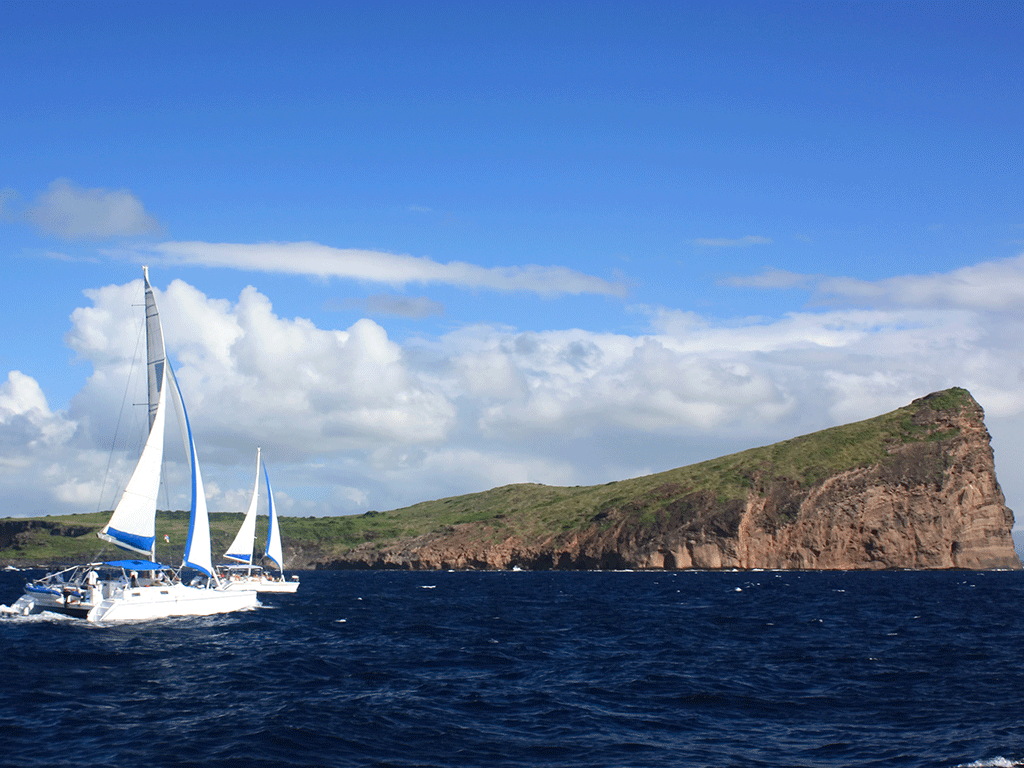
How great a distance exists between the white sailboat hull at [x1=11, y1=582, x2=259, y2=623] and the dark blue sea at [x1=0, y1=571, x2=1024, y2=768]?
52.0 inches

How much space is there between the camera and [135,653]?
1596 inches

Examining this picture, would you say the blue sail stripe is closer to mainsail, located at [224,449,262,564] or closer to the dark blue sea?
the dark blue sea

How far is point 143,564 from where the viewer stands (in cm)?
5438

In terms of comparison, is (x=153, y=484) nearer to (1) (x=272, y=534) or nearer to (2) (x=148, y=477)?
(2) (x=148, y=477)

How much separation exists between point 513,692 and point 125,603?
105 ft

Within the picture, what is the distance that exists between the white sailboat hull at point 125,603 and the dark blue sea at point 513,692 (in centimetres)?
132

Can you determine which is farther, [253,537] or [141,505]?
[253,537]

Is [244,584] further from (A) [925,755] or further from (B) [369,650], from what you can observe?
(A) [925,755]

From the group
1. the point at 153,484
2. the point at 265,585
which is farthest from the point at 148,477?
the point at 265,585

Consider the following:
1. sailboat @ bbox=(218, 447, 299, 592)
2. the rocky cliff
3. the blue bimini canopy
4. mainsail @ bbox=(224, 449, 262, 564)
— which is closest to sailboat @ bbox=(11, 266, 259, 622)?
the blue bimini canopy

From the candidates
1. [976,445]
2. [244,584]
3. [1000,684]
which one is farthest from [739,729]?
[976,445]

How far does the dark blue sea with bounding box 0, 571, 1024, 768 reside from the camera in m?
23.3

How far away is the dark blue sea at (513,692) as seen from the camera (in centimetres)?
2333

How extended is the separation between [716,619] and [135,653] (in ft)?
125
